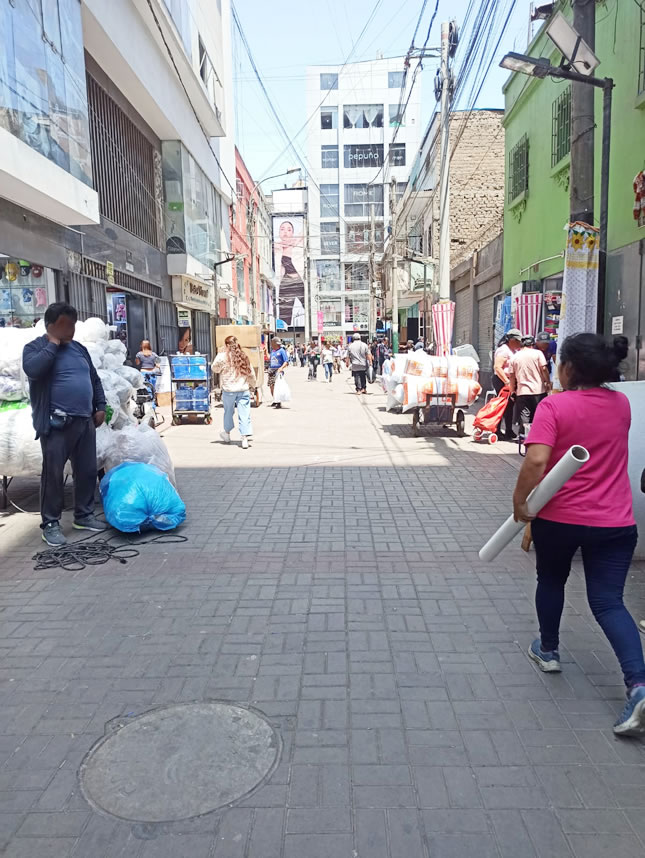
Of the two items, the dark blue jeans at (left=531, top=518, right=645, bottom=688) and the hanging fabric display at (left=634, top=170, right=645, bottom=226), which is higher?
the hanging fabric display at (left=634, top=170, right=645, bottom=226)

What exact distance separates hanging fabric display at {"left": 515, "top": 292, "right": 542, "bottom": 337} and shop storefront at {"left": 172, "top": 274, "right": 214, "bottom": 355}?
28.4 ft

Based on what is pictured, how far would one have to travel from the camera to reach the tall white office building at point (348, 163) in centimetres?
6506

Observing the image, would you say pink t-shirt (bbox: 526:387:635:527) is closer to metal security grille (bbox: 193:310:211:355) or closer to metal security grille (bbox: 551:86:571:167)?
metal security grille (bbox: 551:86:571:167)

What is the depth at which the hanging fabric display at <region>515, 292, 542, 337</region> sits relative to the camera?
11891mm

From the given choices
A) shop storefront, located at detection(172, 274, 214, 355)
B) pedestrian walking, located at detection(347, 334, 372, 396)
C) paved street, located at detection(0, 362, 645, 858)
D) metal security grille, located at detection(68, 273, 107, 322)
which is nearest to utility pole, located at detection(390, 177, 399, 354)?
shop storefront, located at detection(172, 274, 214, 355)

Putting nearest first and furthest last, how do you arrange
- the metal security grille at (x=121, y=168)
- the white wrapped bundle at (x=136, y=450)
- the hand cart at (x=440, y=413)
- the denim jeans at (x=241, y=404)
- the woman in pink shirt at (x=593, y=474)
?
the woman in pink shirt at (x=593, y=474) < the white wrapped bundle at (x=136, y=450) < the denim jeans at (x=241, y=404) < the hand cart at (x=440, y=413) < the metal security grille at (x=121, y=168)

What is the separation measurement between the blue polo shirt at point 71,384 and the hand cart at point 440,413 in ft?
20.1

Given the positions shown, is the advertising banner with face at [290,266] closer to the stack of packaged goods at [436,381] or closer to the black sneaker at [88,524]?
the stack of packaged goods at [436,381]

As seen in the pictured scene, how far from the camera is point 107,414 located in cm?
674

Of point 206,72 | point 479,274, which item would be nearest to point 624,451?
point 479,274

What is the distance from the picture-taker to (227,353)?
9.73 metres

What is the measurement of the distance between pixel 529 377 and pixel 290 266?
1897 inches

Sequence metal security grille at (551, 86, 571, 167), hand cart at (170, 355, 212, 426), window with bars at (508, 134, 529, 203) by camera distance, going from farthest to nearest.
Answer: window with bars at (508, 134, 529, 203) < hand cart at (170, 355, 212, 426) < metal security grille at (551, 86, 571, 167)

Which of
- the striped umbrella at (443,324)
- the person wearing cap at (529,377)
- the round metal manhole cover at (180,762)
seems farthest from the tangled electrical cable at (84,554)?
the striped umbrella at (443,324)
